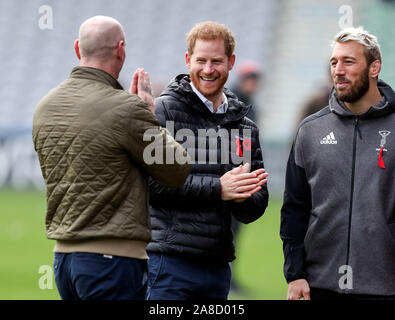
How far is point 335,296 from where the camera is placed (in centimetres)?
388

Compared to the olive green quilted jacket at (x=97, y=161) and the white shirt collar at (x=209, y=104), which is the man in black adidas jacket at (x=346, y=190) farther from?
the olive green quilted jacket at (x=97, y=161)

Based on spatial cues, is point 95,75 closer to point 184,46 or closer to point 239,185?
point 239,185

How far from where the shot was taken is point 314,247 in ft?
13.1

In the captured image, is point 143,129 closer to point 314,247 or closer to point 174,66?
point 314,247

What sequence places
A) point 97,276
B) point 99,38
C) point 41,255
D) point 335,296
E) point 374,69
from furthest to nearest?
point 41,255, point 374,69, point 335,296, point 99,38, point 97,276

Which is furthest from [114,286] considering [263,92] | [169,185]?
[263,92]

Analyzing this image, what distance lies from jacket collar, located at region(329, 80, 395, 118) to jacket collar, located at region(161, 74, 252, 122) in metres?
0.50

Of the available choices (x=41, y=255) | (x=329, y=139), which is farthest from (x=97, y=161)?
(x=41, y=255)

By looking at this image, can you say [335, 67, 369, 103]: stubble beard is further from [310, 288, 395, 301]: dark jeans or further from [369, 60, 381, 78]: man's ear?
[310, 288, 395, 301]: dark jeans

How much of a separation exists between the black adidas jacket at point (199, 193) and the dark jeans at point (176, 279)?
44 mm

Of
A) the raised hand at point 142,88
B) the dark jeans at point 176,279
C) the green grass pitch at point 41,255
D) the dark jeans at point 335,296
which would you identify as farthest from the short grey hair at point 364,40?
the green grass pitch at point 41,255

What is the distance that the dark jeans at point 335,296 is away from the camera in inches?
150

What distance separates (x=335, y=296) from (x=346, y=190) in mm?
524

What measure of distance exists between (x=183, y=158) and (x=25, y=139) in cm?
1407
